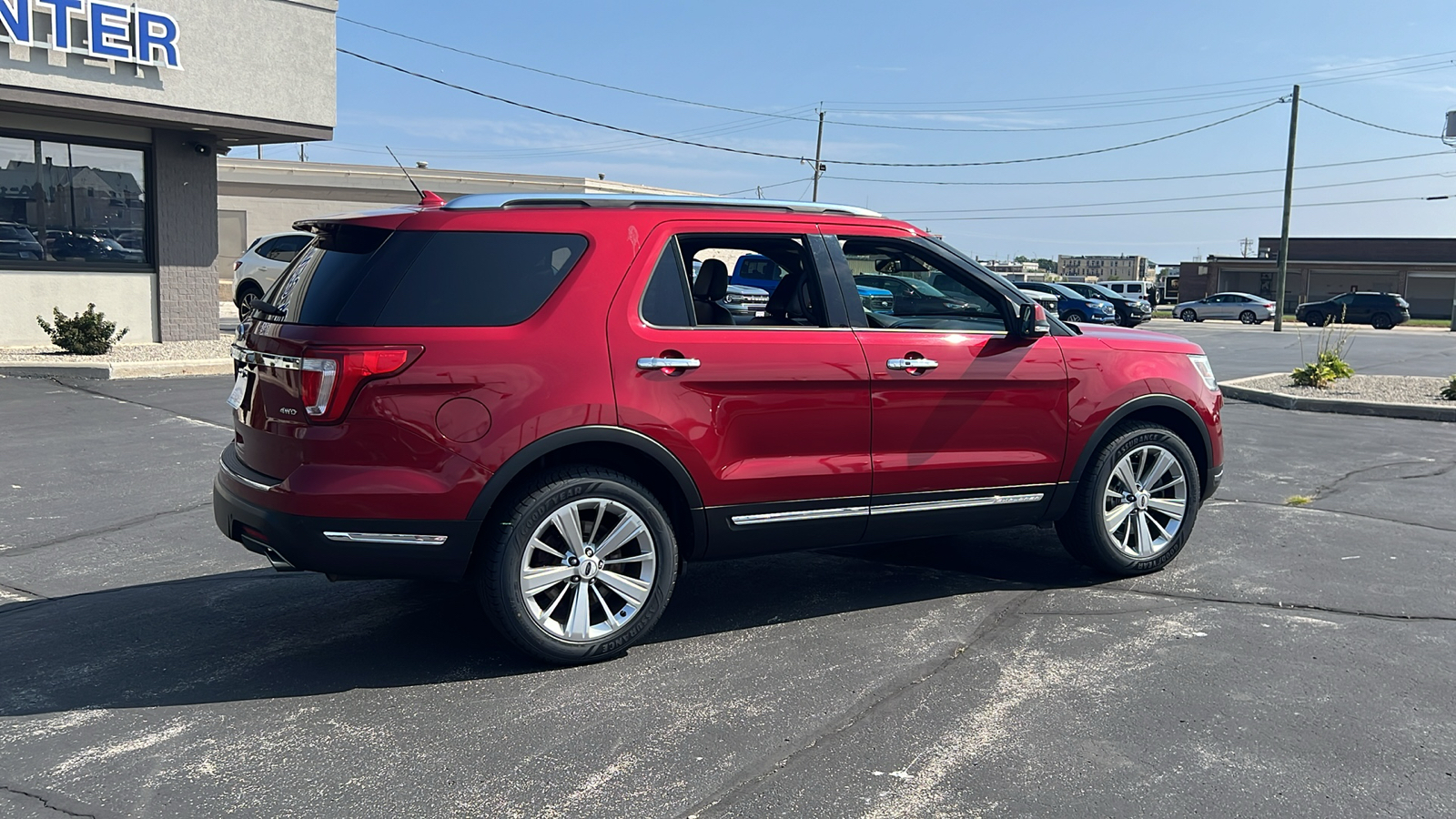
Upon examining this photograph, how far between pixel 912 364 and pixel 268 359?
2.75 meters

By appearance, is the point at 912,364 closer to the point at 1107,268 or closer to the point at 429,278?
the point at 429,278

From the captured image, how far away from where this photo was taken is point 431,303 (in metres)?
4.33

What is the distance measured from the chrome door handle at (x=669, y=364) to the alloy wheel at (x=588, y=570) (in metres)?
0.57

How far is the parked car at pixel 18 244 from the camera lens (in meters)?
15.5

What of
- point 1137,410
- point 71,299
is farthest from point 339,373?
point 71,299

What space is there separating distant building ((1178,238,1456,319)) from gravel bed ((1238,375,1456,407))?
58.5m

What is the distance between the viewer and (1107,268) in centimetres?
16325

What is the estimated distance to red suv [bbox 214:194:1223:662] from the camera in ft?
13.9

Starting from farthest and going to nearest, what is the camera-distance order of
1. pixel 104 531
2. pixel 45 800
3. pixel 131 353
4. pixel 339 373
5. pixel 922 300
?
pixel 131 353 → pixel 104 531 → pixel 922 300 → pixel 339 373 → pixel 45 800

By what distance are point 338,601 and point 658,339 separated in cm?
217

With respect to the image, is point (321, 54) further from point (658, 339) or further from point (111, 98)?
point (658, 339)

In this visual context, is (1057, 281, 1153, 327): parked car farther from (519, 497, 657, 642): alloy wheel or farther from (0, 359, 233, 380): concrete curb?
(519, 497, 657, 642): alloy wheel

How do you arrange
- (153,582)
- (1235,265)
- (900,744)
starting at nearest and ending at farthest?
1. (900,744)
2. (153,582)
3. (1235,265)

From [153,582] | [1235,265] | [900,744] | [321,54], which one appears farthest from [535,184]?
[1235,265]
